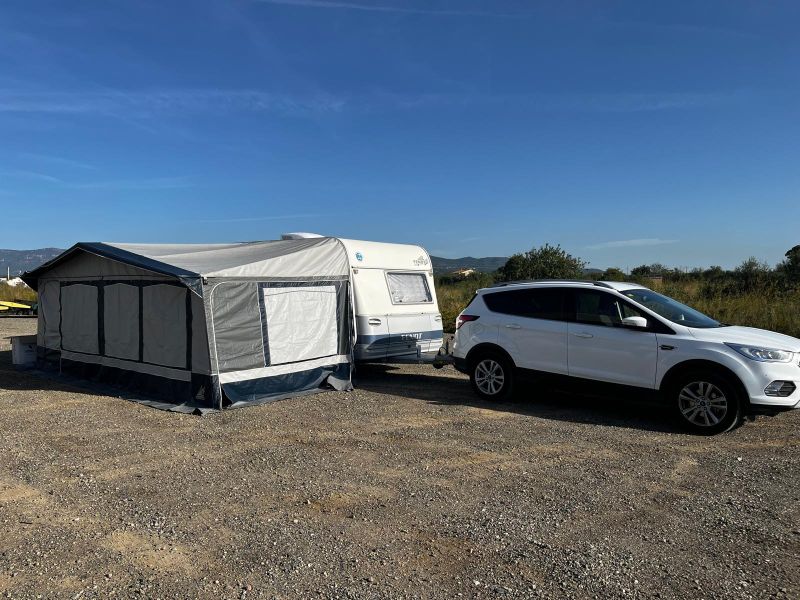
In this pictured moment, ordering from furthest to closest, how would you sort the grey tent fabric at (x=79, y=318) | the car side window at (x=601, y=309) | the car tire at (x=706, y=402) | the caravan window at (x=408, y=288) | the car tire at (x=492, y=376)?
the caravan window at (x=408, y=288), the grey tent fabric at (x=79, y=318), the car tire at (x=492, y=376), the car side window at (x=601, y=309), the car tire at (x=706, y=402)

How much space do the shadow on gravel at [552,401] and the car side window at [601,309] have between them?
34.8 inches

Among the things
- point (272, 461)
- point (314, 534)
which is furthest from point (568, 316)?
point (314, 534)

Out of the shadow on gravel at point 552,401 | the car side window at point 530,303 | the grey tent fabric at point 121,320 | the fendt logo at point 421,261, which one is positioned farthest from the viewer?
the fendt logo at point 421,261

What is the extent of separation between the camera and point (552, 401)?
8.53 m

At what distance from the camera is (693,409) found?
6801 millimetres

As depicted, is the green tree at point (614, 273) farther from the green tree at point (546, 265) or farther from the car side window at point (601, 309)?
the car side window at point (601, 309)

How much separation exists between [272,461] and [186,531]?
5.28 feet

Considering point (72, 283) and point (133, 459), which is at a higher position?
point (72, 283)

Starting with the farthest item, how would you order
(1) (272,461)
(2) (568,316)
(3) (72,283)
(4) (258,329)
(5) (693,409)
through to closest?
(3) (72,283) < (4) (258,329) < (2) (568,316) < (5) (693,409) < (1) (272,461)

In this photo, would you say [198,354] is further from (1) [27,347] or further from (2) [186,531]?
(1) [27,347]

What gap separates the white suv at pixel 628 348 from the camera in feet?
21.3

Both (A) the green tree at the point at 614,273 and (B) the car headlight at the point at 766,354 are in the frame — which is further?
(A) the green tree at the point at 614,273

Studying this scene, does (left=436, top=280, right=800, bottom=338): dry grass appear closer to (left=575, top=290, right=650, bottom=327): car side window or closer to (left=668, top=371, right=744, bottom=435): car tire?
(left=575, top=290, right=650, bottom=327): car side window

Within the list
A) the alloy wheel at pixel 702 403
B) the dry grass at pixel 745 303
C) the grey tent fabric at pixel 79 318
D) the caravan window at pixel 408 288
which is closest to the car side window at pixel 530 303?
the alloy wheel at pixel 702 403
